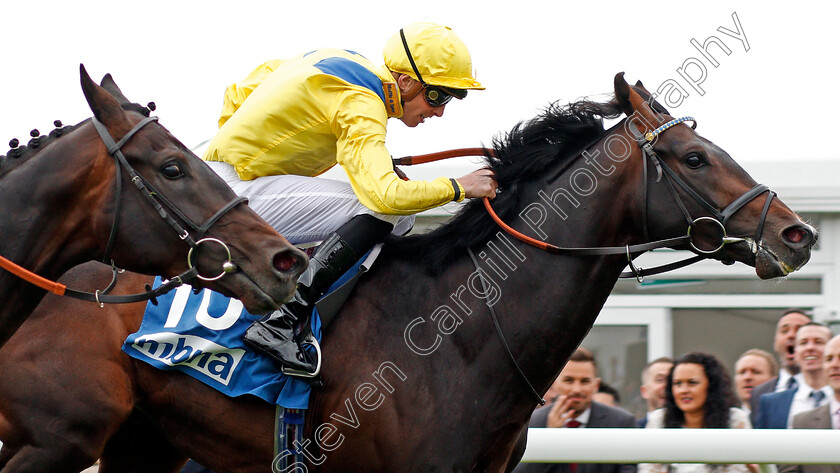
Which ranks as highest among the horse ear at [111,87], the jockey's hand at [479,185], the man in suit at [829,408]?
the man in suit at [829,408]

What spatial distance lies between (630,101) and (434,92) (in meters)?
0.76

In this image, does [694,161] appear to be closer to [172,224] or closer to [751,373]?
[172,224]

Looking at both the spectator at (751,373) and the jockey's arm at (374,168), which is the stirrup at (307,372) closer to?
the jockey's arm at (374,168)

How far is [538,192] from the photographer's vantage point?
378 cm

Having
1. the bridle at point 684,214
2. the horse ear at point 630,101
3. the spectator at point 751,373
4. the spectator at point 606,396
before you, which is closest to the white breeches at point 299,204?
the bridle at point 684,214

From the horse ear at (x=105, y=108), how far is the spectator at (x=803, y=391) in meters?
4.21

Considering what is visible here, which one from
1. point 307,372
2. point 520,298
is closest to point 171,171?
point 307,372

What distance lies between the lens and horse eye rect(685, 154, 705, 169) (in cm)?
359

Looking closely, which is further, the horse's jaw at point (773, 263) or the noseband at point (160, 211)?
the horse's jaw at point (773, 263)

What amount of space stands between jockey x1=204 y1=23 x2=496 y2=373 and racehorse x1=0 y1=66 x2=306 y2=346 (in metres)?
0.59

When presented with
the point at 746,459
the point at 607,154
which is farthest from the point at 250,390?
the point at 746,459

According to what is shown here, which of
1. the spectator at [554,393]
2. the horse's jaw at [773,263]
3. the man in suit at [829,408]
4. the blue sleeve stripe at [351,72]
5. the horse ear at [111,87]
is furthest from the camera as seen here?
the spectator at [554,393]

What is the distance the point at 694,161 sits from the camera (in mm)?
3590

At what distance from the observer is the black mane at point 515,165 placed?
3744mm
